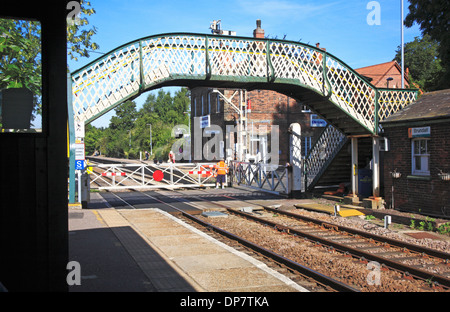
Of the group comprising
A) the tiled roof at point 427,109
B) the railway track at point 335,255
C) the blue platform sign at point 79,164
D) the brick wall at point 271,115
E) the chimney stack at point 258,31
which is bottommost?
the railway track at point 335,255

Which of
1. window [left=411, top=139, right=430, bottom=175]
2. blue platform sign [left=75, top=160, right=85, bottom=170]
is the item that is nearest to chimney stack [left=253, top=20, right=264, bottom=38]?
window [left=411, top=139, right=430, bottom=175]

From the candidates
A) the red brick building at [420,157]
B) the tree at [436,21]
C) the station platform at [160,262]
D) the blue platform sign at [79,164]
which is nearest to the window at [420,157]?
the red brick building at [420,157]

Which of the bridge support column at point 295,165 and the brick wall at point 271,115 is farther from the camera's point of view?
the brick wall at point 271,115

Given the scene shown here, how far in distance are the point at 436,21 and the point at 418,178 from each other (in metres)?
15.7

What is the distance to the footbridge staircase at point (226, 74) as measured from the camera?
1312 cm

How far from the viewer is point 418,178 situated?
1381 cm

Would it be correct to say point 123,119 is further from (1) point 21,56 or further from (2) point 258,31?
(1) point 21,56

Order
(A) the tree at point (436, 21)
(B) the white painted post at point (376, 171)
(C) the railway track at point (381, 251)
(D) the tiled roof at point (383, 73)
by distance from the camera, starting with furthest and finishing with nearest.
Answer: (D) the tiled roof at point (383, 73) < (A) the tree at point (436, 21) < (B) the white painted post at point (376, 171) < (C) the railway track at point (381, 251)

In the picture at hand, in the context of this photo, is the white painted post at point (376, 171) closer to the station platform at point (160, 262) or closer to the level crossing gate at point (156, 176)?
the station platform at point (160, 262)

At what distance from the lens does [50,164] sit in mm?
4934

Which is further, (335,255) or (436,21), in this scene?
(436,21)

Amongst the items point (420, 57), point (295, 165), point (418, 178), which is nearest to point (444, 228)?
point (418, 178)

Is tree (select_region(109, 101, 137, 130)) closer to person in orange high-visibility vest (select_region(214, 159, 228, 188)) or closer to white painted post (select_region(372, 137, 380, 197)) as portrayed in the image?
person in orange high-visibility vest (select_region(214, 159, 228, 188))
